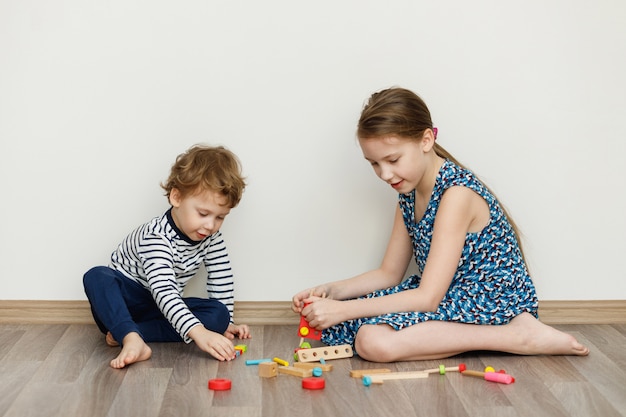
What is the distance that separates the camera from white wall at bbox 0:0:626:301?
6.58 feet

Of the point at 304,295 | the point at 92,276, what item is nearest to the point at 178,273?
the point at 92,276

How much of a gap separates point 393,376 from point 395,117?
51 centimetres

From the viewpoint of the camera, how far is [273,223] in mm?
2072

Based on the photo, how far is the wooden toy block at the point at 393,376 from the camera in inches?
63.6

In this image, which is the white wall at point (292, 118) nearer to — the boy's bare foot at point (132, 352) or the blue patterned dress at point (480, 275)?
the blue patterned dress at point (480, 275)

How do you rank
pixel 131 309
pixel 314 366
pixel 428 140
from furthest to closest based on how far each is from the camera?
1. pixel 131 309
2. pixel 428 140
3. pixel 314 366

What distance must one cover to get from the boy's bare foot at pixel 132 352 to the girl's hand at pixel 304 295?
0.33m

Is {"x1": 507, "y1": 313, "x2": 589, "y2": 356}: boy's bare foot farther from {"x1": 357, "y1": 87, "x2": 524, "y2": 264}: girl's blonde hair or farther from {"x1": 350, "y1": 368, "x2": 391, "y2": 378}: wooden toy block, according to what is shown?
{"x1": 357, "y1": 87, "x2": 524, "y2": 264}: girl's blonde hair

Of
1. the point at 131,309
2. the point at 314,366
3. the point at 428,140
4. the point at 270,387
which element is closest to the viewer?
the point at 270,387

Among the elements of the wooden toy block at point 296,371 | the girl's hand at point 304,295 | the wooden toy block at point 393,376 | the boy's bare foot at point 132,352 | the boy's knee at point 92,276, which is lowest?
the boy's bare foot at point 132,352

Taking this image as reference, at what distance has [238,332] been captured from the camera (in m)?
2.00

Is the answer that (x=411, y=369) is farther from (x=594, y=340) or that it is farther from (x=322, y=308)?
(x=594, y=340)

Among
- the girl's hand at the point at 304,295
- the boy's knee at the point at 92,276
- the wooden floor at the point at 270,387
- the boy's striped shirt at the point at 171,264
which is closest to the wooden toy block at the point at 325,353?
the wooden floor at the point at 270,387

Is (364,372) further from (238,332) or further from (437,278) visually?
(238,332)
